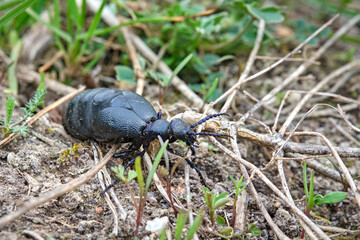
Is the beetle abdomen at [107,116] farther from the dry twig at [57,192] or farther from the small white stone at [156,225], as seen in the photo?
the small white stone at [156,225]

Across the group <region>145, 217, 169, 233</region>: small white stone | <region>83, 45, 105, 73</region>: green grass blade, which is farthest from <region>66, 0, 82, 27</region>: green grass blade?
<region>145, 217, 169, 233</region>: small white stone

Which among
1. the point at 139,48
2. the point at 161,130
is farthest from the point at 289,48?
the point at 161,130

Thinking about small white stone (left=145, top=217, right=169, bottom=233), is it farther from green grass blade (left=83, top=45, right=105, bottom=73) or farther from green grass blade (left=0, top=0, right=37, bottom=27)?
green grass blade (left=83, top=45, right=105, bottom=73)

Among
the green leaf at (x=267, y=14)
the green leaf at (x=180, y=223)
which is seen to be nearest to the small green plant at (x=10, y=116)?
the green leaf at (x=180, y=223)

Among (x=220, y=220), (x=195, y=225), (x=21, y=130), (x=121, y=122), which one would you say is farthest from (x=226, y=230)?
(x=21, y=130)

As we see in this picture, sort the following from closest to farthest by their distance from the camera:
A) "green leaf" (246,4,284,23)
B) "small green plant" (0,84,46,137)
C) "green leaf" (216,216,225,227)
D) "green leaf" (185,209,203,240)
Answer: "green leaf" (185,209,203,240)
"green leaf" (216,216,225,227)
"small green plant" (0,84,46,137)
"green leaf" (246,4,284,23)
